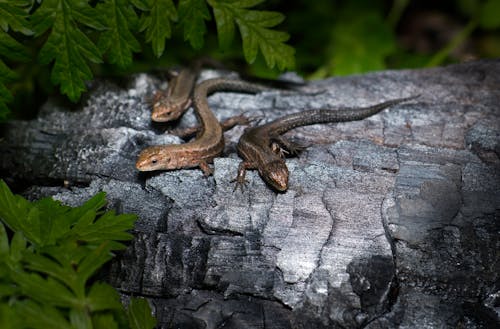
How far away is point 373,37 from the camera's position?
23.6 feet

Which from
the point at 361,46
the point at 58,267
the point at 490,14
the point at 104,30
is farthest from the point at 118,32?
the point at 490,14

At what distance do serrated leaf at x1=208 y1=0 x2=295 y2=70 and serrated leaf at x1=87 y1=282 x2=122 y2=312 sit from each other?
8.78 feet

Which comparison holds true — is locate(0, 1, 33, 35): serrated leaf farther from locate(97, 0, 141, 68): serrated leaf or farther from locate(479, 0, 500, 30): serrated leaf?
locate(479, 0, 500, 30): serrated leaf

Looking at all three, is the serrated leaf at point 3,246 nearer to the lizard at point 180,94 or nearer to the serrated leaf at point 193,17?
the lizard at point 180,94

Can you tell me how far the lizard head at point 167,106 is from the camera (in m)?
5.33

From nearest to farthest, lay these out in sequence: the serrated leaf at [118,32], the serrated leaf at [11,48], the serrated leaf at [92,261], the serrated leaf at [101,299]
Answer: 1. the serrated leaf at [101,299]
2. the serrated leaf at [92,261]
3. the serrated leaf at [11,48]
4. the serrated leaf at [118,32]

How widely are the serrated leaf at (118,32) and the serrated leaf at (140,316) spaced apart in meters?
2.25

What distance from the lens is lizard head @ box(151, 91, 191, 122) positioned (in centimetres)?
533

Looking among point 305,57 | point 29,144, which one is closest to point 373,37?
point 305,57

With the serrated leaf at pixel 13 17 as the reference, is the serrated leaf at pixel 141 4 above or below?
above

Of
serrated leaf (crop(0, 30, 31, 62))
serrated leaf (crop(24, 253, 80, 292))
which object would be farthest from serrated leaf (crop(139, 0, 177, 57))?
serrated leaf (crop(24, 253, 80, 292))

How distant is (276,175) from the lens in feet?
14.4

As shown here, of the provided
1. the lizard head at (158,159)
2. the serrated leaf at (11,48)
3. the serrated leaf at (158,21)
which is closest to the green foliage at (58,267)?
the lizard head at (158,159)

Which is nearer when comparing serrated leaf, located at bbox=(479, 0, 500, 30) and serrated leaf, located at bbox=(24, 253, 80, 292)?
serrated leaf, located at bbox=(24, 253, 80, 292)
